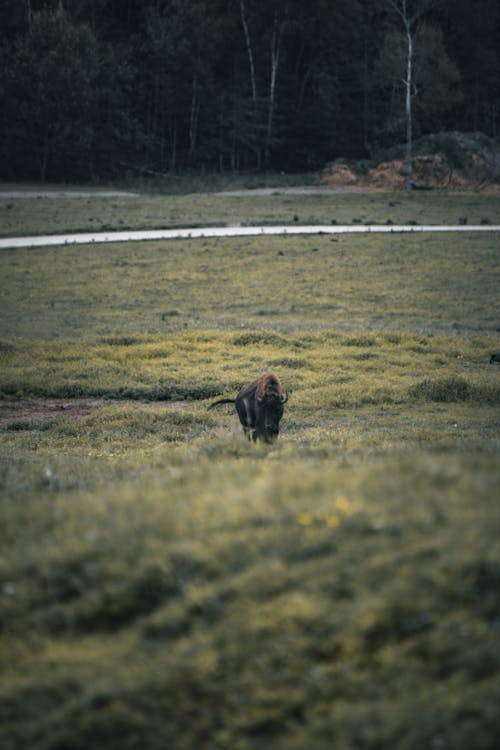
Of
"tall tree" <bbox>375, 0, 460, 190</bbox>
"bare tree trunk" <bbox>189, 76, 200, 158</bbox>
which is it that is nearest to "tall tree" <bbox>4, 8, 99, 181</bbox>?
"bare tree trunk" <bbox>189, 76, 200, 158</bbox>

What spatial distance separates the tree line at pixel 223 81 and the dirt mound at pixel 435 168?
250 centimetres

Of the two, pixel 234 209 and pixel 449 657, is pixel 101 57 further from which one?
pixel 449 657

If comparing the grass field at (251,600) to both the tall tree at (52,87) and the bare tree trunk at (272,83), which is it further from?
the bare tree trunk at (272,83)

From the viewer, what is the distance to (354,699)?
11.9 feet

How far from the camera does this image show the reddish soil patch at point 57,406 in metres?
13.3

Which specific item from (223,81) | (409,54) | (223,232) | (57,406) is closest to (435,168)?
(409,54)

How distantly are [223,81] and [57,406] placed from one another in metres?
57.8

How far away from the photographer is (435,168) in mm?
54094

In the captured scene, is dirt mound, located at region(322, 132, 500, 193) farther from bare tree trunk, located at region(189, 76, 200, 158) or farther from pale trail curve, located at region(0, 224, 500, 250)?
pale trail curve, located at region(0, 224, 500, 250)

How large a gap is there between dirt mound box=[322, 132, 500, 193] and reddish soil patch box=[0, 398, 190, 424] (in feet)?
133

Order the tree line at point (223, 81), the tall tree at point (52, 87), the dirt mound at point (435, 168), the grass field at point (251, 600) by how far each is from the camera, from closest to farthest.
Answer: the grass field at point (251, 600) < the tall tree at point (52, 87) < the dirt mound at point (435, 168) < the tree line at point (223, 81)

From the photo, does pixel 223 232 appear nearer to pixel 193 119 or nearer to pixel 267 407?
pixel 267 407

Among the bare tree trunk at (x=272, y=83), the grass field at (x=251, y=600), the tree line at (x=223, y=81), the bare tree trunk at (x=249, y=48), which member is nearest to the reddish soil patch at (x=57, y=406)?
the grass field at (x=251, y=600)

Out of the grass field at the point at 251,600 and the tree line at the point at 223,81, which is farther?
the tree line at the point at 223,81
